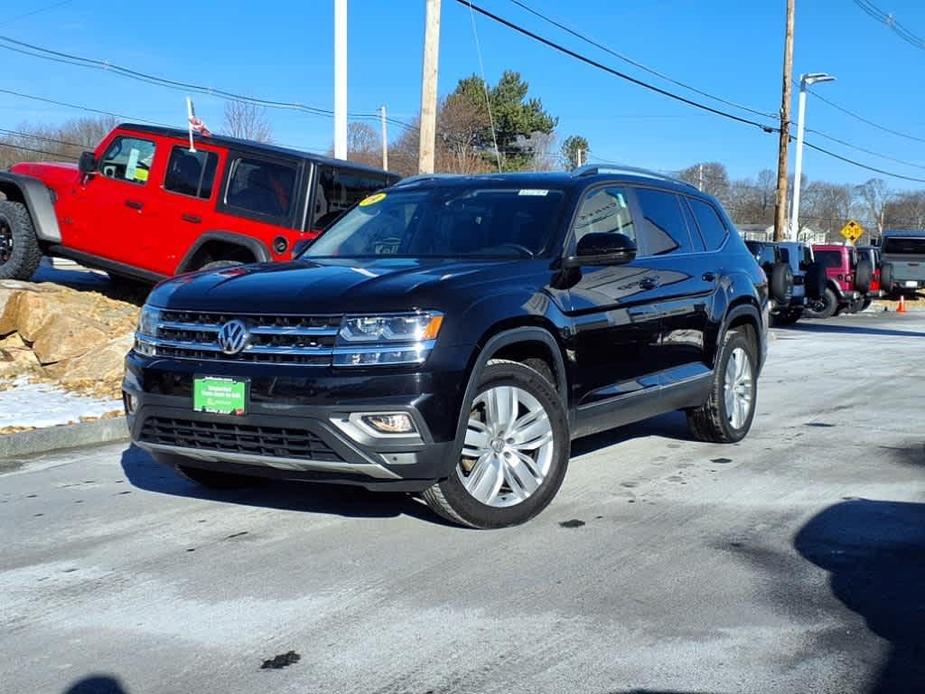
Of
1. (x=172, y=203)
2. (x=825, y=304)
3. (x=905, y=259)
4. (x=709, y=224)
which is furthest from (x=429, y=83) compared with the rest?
(x=905, y=259)

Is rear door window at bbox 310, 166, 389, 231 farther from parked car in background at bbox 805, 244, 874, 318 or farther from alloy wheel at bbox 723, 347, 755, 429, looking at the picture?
parked car in background at bbox 805, 244, 874, 318

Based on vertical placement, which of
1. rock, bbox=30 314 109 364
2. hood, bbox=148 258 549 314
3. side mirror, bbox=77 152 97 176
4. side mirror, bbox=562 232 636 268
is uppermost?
side mirror, bbox=77 152 97 176

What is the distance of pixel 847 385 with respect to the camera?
10.9 meters

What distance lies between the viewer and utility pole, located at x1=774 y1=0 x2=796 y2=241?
97.0ft

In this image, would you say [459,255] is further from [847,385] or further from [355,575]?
[847,385]

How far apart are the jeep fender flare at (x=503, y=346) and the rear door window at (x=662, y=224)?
1.34 m

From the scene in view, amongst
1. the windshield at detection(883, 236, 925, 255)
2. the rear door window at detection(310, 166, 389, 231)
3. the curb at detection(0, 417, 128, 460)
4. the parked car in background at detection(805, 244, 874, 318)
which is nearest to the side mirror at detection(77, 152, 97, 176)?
the rear door window at detection(310, 166, 389, 231)

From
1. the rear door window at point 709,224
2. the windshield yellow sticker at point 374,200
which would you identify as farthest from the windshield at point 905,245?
the windshield yellow sticker at point 374,200

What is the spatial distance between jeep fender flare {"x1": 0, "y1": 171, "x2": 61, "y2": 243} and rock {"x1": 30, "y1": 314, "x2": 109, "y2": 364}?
115cm

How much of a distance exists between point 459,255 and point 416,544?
5.29ft

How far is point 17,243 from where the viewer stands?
11.1 m

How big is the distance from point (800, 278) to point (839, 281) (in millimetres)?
3038

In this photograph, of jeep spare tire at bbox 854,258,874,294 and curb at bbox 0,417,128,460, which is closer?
Result: curb at bbox 0,417,128,460

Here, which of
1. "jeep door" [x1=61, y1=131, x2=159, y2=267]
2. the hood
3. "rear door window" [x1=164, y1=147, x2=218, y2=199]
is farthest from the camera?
"jeep door" [x1=61, y1=131, x2=159, y2=267]
